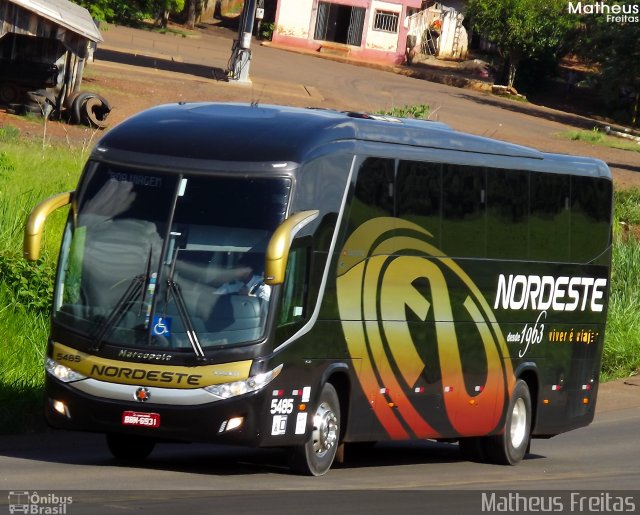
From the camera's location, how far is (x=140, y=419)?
39.0 feet

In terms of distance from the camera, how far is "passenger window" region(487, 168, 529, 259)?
15.5m

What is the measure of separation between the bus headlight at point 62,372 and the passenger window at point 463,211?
449 centimetres

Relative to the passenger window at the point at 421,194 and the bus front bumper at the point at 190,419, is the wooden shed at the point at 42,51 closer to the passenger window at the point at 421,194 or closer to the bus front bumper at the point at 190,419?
the passenger window at the point at 421,194

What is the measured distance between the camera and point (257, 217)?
475 inches

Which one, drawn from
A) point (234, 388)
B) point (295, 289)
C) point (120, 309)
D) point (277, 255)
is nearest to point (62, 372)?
point (120, 309)

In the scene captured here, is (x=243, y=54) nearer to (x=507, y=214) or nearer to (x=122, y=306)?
(x=507, y=214)

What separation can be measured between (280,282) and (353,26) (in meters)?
57.4

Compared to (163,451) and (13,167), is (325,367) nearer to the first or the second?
(163,451)

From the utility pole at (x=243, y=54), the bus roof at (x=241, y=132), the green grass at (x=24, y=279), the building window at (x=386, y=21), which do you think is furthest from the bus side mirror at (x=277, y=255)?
the building window at (x=386, y=21)

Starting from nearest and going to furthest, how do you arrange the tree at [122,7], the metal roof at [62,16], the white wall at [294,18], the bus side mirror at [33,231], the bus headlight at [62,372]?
1. the bus side mirror at [33,231]
2. the bus headlight at [62,372]
3. the metal roof at [62,16]
4. the tree at [122,7]
5. the white wall at [294,18]

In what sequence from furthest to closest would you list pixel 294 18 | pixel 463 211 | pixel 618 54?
pixel 294 18
pixel 618 54
pixel 463 211

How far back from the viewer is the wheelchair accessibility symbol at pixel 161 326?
39.2ft

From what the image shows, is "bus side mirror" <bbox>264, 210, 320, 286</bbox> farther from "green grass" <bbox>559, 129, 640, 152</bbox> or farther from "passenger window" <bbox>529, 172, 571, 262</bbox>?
"green grass" <bbox>559, 129, 640, 152</bbox>
